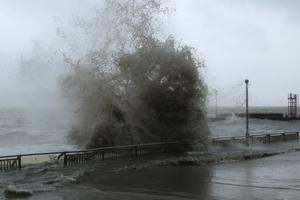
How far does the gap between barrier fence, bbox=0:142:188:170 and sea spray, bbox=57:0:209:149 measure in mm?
2459

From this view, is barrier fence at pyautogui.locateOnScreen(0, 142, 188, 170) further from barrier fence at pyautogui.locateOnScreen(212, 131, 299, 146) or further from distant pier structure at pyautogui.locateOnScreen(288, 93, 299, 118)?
distant pier structure at pyautogui.locateOnScreen(288, 93, 299, 118)

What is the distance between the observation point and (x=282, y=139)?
96.7 feet

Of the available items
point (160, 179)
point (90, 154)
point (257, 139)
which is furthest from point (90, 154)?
point (257, 139)

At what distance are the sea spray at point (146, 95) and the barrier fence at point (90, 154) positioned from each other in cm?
246

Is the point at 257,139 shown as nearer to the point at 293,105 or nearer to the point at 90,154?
the point at 90,154

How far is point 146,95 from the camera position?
22984mm

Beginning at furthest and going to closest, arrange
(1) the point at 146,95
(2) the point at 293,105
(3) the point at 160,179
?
(2) the point at 293,105 → (1) the point at 146,95 → (3) the point at 160,179

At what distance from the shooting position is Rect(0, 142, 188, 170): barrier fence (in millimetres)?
14797

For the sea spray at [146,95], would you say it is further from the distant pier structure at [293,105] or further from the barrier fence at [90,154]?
the distant pier structure at [293,105]

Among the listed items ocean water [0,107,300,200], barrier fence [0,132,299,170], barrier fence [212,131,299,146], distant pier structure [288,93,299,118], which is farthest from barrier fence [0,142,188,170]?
distant pier structure [288,93,299,118]

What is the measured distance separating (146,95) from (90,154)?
6964mm

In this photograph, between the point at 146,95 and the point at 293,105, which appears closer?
the point at 146,95

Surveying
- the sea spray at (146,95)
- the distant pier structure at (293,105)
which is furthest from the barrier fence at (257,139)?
the distant pier structure at (293,105)

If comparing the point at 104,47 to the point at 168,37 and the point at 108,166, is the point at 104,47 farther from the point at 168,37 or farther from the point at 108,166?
the point at 108,166
